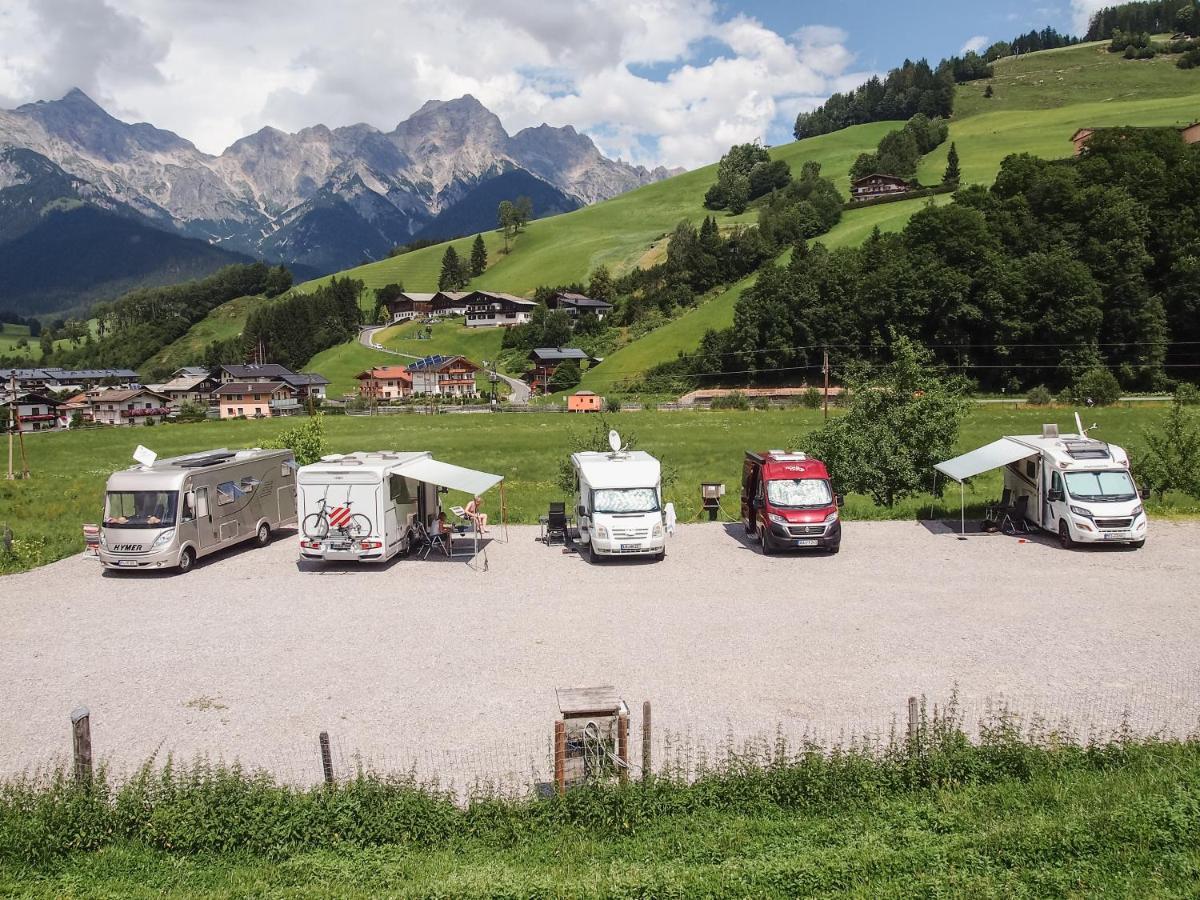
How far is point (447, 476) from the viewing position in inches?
885

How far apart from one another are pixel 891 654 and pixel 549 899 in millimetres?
9308

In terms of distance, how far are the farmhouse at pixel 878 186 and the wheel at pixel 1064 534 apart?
132058mm

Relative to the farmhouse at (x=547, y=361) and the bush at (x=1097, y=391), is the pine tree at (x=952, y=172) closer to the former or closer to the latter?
the farmhouse at (x=547, y=361)

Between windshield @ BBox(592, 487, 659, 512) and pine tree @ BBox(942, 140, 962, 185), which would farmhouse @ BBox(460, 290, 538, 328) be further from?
windshield @ BBox(592, 487, 659, 512)

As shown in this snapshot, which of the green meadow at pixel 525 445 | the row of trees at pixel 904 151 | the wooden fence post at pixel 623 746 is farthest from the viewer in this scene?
the row of trees at pixel 904 151

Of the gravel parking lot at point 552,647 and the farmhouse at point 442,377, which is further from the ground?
the farmhouse at point 442,377

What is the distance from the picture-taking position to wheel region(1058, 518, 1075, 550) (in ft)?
73.9

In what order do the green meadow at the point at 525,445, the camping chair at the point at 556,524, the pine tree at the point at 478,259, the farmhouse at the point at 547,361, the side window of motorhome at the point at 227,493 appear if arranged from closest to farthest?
the side window of motorhome at the point at 227,493 → the camping chair at the point at 556,524 → the green meadow at the point at 525,445 → the farmhouse at the point at 547,361 → the pine tree at the point at 478,259

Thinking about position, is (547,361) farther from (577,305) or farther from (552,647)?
(552,647)

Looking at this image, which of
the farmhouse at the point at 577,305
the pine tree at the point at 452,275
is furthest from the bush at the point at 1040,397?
the pine tree at the point at 452,275

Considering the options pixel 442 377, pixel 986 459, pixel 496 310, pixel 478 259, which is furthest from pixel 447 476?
pixel 478 259

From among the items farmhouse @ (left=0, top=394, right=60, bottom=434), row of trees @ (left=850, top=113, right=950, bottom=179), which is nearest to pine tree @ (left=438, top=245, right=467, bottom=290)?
farmhouse @ (left=0, top=394, right=60, bottom=434)

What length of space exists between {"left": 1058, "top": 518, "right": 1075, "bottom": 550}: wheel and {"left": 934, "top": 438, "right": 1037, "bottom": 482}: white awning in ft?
6.78

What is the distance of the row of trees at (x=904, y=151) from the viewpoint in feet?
508
